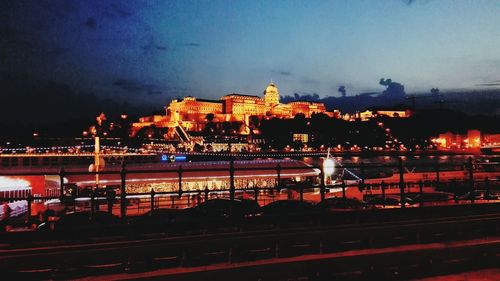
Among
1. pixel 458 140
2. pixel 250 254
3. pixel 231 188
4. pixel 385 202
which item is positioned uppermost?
pixel 458 140

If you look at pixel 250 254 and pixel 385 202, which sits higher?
pixel 385 202

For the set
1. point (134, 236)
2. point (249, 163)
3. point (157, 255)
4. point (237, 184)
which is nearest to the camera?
point (157, 255)

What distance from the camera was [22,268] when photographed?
5.97m

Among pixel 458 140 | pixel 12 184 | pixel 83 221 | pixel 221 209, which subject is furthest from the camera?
pixel 458 140

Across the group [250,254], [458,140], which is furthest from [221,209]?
[458,140]

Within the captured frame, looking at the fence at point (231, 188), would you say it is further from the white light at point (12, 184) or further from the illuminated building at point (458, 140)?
the illuminated building at point (458, 140)

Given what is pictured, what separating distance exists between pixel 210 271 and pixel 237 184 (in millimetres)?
17361

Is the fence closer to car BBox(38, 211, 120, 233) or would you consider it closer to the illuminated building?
car BBox(38, 211, 120, 233)

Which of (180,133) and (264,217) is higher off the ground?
(180,133)

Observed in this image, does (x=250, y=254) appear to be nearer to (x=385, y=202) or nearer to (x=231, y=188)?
(x=231, y=188)

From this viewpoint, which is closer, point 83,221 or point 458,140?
point 83,221

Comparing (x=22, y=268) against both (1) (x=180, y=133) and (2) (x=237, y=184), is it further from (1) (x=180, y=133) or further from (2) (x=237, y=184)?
(1) (x=180, y=133)

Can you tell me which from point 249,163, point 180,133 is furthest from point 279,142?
point 249,163

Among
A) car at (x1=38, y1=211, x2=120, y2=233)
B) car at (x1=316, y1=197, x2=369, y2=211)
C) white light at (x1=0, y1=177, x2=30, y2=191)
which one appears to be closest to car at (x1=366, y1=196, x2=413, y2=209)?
car at (x1=316, y1=197, x2=369, y2=211)
